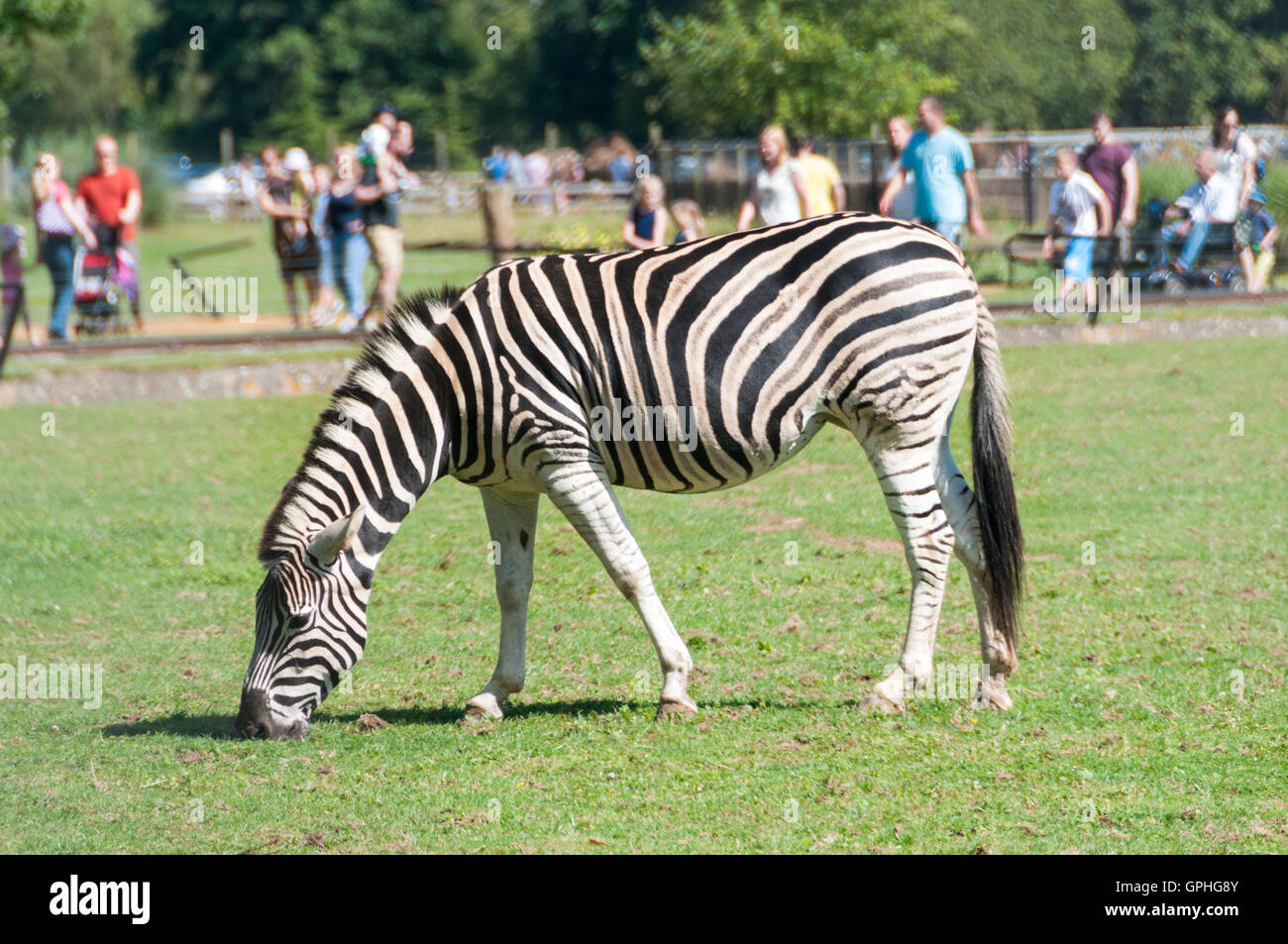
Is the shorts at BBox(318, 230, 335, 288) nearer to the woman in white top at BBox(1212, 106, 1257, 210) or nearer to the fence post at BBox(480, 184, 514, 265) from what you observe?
the fence post at BBox(480, 184, 514, 265)

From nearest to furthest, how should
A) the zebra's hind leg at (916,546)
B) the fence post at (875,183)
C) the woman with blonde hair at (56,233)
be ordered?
the zebra's hind leg at (916,546), the woman with blonde hair at (56,233), the fence post at (875,183)

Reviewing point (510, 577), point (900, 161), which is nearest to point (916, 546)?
point (510, 577)

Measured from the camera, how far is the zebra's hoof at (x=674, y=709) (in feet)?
20.4

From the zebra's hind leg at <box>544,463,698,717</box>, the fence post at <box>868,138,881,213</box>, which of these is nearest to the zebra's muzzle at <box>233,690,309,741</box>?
the zebra's hind leg at <box>544,463,698,717</box>

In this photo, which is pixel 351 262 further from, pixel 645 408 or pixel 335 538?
pixel 335 538

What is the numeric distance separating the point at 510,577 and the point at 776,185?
26.9ft

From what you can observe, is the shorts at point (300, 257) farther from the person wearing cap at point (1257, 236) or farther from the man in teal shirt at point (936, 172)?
the person wearing cap at point (1257, 236)

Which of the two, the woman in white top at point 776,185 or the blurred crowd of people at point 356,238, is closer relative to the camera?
the woman in white top at point 776,185

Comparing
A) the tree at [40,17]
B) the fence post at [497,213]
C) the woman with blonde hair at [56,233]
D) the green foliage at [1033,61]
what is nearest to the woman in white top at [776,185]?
the fence post at [497,213]

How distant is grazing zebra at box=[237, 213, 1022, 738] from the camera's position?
235 inches

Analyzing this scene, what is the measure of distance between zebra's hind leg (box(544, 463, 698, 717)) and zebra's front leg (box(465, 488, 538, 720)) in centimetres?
45

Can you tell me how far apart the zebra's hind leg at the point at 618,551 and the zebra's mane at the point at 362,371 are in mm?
809
